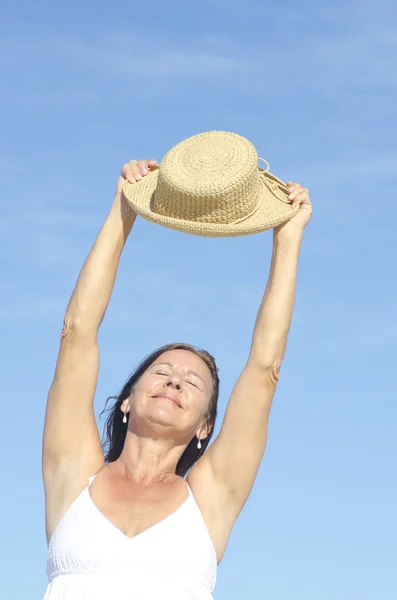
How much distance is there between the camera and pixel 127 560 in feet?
19.0

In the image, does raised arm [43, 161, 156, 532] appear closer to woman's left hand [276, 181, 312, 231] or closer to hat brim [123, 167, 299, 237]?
hat brim [123, 167, 299, 237]

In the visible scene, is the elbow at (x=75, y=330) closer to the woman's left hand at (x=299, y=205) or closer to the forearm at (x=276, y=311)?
the forearm at (x=276, y=311)

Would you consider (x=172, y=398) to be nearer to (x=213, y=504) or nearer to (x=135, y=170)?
(x=213, y=504)

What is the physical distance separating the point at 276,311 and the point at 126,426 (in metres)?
1.23

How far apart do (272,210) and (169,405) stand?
1.36 m

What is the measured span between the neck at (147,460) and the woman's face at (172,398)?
0.22ft

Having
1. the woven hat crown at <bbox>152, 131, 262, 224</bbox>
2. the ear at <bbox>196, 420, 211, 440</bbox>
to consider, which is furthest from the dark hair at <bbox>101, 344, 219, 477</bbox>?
the woven hat crown at <bbox>152, 131, 262, 224</bbox>

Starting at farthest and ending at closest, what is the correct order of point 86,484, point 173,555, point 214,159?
A: point 214,159 → point 86,484 → point 173,555

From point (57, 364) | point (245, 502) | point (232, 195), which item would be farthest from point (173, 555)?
point (232, 195)

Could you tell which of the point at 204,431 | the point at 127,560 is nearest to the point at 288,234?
the point at 204,431

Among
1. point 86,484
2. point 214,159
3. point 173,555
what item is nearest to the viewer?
point 173,555

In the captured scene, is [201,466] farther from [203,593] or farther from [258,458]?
[203,593]

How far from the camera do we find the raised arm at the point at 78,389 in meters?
6.27

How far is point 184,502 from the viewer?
614 centimetres
